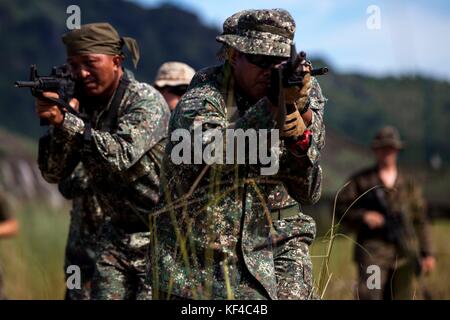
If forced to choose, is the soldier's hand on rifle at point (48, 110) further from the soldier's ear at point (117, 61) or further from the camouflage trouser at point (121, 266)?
the camouflage trouser at point (121, 266)

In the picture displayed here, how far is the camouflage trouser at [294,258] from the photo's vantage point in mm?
5633

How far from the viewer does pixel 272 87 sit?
16.5 ft

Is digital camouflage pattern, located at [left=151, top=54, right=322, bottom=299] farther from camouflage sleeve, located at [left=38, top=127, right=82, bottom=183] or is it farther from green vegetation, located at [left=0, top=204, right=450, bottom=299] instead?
green vegetation, located at [left=0, top=204, right=450, bottom=299]

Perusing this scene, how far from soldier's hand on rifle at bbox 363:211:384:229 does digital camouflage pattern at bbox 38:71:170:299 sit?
3.86 m

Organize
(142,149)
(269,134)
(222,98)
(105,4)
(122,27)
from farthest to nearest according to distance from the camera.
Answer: (105,4) < (122,27) < (142,149) < (222,98) < (269,134)

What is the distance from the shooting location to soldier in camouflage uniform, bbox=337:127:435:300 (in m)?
10.7

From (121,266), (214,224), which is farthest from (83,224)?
(214,224)

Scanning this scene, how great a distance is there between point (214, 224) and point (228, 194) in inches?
6.1

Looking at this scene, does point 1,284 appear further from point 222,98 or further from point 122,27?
point 122,27

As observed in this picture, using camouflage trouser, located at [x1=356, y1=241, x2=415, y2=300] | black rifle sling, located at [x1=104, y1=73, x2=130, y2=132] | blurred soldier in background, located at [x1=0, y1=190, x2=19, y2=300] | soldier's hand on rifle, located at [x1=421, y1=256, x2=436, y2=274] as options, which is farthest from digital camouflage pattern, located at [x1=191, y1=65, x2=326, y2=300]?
soldier's hand on rifle, located at [x1=421, y1=256, x2=436, y2=274]

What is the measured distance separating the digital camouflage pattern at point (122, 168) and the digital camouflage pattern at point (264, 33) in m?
1.70

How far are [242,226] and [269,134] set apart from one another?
1.66 ft

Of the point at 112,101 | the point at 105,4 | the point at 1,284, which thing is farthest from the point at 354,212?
the point at 105,4

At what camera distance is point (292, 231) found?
5828mm
